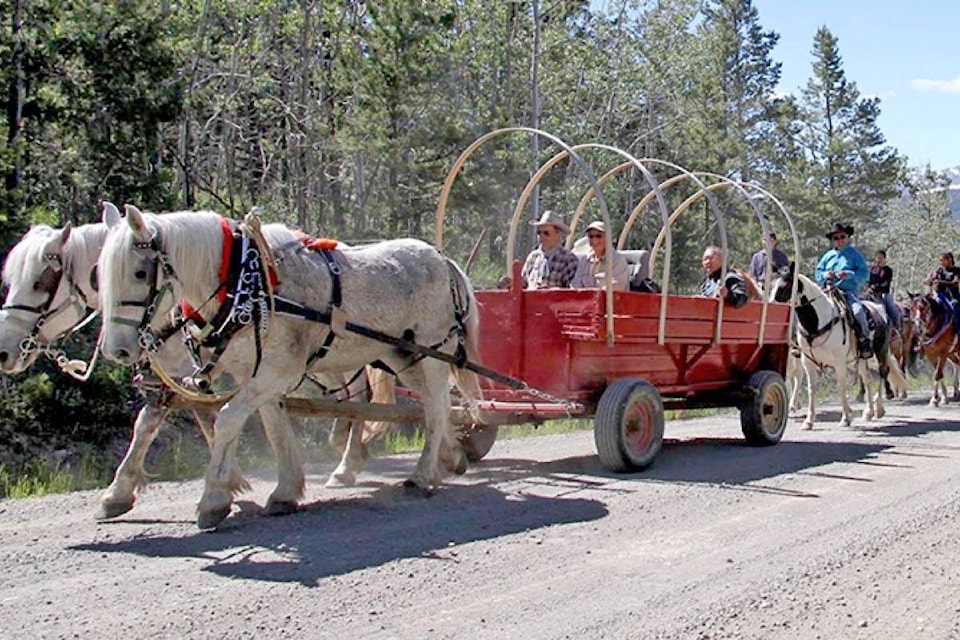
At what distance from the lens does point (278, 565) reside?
5898 mm

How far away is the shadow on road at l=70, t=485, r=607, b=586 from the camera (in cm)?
597

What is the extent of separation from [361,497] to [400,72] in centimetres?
1457

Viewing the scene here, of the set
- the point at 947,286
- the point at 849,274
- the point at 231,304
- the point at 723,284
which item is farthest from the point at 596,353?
the point at 947,286

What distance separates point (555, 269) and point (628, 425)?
1682 millimetres

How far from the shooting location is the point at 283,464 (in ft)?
24.0

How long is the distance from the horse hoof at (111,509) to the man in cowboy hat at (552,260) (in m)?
4.25

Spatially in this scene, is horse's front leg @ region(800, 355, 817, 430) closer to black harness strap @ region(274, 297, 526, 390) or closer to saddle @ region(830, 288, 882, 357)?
saddle @ region(830, 288, 882, 357)

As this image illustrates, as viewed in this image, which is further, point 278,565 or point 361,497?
point 361,497

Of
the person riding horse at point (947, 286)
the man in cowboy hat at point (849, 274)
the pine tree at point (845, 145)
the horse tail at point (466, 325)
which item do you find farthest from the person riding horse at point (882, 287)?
the pine tree at point (845, 145)

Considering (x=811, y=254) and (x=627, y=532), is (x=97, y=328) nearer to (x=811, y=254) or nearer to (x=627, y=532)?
(x=627, y=532)

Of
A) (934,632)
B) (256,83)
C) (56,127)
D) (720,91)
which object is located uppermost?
(720,91)

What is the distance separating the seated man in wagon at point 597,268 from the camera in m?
Answer: 10.1

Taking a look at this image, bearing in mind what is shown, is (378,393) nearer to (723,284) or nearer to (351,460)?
(351,460)

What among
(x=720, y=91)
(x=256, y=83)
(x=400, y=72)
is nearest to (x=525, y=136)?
(x=400, y=72)
